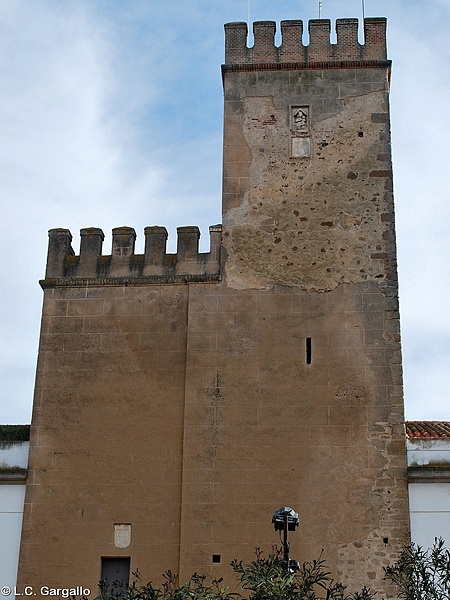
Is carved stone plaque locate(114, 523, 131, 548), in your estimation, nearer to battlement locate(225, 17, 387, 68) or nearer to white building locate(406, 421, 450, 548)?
white building locate(406, 421, 450, 548)

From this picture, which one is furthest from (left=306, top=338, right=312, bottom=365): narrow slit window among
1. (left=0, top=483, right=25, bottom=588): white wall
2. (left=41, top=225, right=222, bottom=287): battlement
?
(left=0, top=483, right=25, bottom=588): white wall

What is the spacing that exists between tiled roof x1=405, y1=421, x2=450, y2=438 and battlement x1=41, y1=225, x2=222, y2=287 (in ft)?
14.2

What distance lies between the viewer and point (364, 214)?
1623cm

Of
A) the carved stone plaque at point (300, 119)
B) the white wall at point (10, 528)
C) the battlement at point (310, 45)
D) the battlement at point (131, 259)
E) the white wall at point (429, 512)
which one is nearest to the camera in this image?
the white wall at point (429, 512)

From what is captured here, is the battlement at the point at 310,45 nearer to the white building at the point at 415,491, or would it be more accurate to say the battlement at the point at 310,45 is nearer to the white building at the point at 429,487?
the white building at the point at 415,491

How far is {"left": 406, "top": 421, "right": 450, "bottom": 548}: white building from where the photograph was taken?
1421 cm

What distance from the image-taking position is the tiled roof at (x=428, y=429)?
15422mm

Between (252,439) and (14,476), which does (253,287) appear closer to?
(252,439)

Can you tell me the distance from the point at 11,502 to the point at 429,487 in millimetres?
6781

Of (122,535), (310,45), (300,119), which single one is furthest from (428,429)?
(310,45)

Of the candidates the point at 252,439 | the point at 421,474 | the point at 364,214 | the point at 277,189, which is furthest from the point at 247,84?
the point at 421,474

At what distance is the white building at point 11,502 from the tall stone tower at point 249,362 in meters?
0.22

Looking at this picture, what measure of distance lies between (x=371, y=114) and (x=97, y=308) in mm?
6141

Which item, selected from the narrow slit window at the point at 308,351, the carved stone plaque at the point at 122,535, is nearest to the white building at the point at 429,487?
the narrow slit window at the point at 308,351
